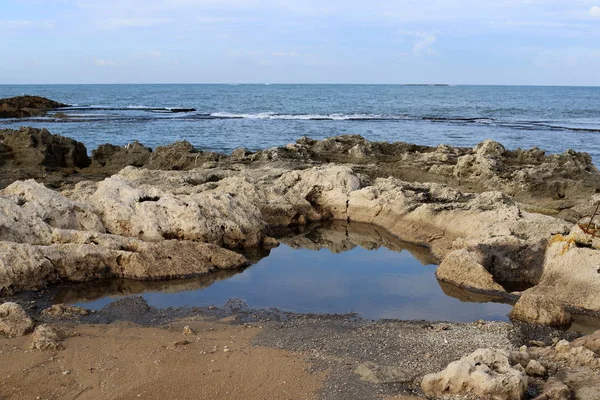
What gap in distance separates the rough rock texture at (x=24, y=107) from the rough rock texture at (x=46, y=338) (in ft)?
174

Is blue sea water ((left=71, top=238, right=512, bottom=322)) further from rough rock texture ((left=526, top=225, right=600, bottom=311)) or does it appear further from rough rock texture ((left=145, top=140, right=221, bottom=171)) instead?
rough rock texture ((left=145, top=140, right=221, bottom=171))

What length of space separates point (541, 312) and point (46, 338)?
6914mm

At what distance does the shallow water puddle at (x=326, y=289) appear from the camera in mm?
10016

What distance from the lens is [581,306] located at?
10023 mm

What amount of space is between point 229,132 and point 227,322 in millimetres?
33146

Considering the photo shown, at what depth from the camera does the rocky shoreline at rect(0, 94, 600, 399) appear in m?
7.04

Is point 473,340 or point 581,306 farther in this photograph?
point 581,306

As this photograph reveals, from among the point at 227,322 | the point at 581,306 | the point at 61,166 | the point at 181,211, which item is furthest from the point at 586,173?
the point at 61,166

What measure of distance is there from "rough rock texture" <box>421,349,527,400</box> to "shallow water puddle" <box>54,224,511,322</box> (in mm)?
3062

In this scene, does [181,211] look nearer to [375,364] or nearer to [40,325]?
[40,325]

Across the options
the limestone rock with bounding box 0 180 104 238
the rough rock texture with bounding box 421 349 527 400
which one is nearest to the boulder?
the limestone rock with bounding box 0 180 104 238

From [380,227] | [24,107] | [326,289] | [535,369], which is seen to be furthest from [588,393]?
[24,107]

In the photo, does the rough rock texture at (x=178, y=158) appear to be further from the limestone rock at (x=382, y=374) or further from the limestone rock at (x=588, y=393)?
the limestone rock at (x=588, y=393)

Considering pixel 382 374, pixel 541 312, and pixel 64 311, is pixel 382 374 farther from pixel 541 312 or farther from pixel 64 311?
pixel 64 311
